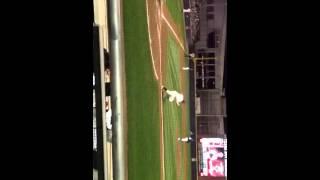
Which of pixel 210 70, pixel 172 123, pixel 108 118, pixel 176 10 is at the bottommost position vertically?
pixel 172 123

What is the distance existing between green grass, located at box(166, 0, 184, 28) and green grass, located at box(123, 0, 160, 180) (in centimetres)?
59

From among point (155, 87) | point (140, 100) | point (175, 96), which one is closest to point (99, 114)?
point (140, 100)

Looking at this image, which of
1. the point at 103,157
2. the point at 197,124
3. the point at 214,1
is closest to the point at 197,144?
the point at 197,124

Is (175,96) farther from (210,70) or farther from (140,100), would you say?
(140,100)

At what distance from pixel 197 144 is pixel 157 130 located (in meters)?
0.58

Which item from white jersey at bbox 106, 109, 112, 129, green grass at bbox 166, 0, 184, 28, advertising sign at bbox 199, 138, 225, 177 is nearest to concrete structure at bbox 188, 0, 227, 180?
advertising sign at bbox 199, 138, 225, 177

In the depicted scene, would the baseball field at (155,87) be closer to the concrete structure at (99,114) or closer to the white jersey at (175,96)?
the white jersey at (175,96)

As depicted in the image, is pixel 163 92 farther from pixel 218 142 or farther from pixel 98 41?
pixel 98 41

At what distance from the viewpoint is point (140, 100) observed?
1.66 metres

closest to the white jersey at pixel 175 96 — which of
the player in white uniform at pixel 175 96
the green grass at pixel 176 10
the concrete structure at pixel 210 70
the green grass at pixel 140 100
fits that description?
the player in white uniform at pixel 175 96

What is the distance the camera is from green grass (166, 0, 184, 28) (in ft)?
7.85

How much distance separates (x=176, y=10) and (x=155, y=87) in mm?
813

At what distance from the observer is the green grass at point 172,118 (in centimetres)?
204

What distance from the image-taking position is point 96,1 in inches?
44.7
